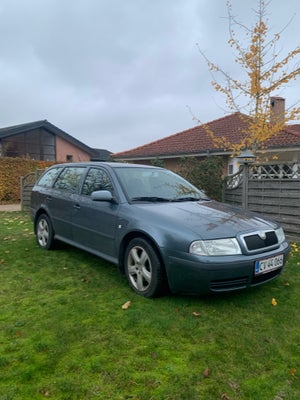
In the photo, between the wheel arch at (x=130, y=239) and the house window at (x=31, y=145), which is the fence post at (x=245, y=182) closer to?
the wheel arch at (x=130, y=239)

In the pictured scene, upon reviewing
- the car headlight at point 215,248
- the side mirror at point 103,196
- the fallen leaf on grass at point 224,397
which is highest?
the side mirror at point 103,196

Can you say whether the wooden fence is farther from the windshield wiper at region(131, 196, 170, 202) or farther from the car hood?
the windshield wiper at region(131, 196, 170, 202)

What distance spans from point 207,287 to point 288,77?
8.00 metres

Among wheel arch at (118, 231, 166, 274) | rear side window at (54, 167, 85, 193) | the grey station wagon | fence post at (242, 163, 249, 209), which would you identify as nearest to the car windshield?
the grey station wagon

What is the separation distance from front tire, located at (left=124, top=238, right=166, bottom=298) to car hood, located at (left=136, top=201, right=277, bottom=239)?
36cm

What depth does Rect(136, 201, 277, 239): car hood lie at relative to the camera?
140 inches

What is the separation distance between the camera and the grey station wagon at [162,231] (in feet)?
11.1

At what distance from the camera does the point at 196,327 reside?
3172 mm

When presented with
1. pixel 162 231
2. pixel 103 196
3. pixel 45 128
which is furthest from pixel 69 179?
pixel 45 128

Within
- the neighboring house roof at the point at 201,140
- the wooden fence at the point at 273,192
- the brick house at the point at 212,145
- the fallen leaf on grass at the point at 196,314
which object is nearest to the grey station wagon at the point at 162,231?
the fallen leaf on grass at the point at 196,314

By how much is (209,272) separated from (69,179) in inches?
124

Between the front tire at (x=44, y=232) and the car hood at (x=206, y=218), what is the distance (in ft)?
7.89

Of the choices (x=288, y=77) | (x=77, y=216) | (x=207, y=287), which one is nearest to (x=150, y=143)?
(x=288, y=77)

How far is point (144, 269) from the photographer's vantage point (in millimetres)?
3840
